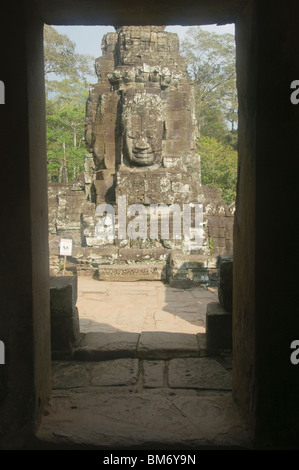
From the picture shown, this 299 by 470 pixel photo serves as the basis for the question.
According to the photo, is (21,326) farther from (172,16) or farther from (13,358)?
(172,16)

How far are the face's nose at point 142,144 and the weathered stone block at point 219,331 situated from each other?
751cm

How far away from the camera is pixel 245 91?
194 cm

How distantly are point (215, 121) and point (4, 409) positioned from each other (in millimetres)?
31469

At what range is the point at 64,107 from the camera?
2948 cm

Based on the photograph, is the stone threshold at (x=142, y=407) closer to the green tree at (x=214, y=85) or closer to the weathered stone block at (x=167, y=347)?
the weathered stone block at (x=167, y=347)

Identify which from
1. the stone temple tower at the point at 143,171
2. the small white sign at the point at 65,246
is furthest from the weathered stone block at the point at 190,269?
the small white sign at the point at 65,246

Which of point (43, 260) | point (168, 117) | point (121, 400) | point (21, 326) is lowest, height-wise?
point (121, 400)

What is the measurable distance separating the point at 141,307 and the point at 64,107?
89.0ft

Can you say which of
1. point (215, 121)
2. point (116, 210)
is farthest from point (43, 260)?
point (215, 121)

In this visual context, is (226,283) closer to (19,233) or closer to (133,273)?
(19,233)

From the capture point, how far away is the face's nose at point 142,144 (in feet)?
31.9

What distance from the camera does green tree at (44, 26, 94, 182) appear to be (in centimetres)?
2634

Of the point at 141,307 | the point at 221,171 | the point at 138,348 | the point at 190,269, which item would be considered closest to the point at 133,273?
the point at 190,269

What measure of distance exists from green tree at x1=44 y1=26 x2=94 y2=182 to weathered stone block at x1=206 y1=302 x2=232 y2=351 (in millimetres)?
22679
